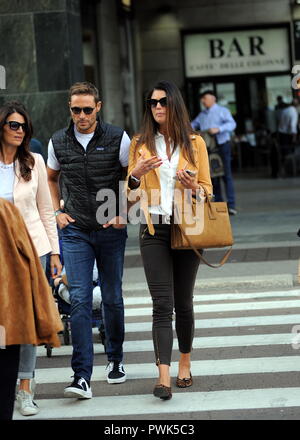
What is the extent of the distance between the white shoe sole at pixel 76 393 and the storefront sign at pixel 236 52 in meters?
22.1

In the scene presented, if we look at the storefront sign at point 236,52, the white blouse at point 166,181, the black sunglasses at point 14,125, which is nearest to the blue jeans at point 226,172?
the white blouse at point 166,181

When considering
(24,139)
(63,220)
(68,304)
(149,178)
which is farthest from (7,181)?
(68,304)

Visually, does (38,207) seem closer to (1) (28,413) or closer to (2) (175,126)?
(2) (175,126)

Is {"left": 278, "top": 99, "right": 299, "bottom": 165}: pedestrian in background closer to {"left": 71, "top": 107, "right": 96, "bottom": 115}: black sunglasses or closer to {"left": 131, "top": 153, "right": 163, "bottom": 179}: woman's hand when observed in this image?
{"left": 71, "top": 107, "right": 96, "bottom": 115}: black sunglasses

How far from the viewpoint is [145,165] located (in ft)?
21.1

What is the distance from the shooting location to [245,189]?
2238cm

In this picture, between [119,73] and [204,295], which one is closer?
[204,295]

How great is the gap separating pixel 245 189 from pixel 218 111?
19.5 ft

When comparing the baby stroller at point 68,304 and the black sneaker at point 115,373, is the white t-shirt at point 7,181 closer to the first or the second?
the black sneaker at point 115,373

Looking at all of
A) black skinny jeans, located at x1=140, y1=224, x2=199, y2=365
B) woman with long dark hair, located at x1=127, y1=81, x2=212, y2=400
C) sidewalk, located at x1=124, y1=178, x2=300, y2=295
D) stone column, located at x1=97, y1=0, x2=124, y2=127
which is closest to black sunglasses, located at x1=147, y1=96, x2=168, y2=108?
woman with long dark hair, located at x1=127, y1=81, x2=212, y2=400

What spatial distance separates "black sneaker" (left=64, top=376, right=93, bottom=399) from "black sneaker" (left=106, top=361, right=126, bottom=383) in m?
0.42

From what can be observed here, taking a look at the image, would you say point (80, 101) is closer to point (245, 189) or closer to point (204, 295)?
point (204, 295)

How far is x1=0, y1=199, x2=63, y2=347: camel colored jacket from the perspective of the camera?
5.17 metres
